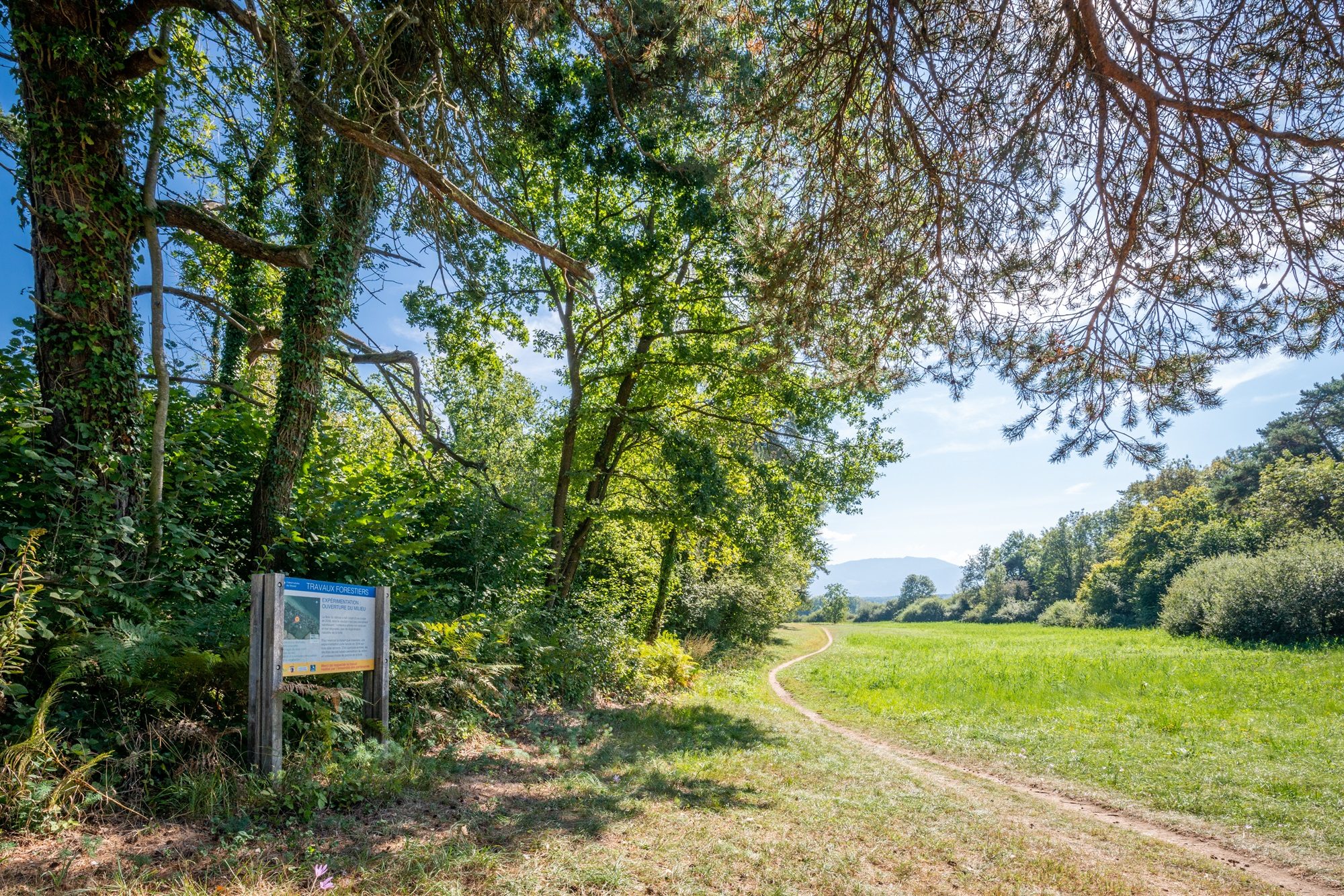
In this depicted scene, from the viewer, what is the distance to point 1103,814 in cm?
664

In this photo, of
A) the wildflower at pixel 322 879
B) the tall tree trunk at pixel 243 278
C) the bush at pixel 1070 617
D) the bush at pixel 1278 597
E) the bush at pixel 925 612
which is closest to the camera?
the wildflower at pixel 322 879

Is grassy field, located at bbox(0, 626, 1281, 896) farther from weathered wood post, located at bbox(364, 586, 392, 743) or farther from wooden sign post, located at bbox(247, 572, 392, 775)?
weathered wood post, located at bbox(364, 586, 392, 743)


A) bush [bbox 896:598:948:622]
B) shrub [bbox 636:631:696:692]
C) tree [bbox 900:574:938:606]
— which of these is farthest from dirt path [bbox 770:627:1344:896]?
tree [bbox 900:574:938:606]

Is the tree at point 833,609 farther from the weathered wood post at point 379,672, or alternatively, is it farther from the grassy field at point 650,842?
the weathered wood post at point 379,672

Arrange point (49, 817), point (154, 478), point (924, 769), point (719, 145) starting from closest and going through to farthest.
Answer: point (49, 817)
point (154, 478)
point (719, 145)
point (924, 769)

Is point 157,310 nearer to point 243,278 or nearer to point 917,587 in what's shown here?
point 243,278

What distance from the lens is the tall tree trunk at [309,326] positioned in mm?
6816

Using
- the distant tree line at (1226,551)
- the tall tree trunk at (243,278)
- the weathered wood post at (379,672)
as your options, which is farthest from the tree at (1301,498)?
the tall tree trunk at (243,278)

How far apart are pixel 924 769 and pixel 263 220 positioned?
39.4 feet

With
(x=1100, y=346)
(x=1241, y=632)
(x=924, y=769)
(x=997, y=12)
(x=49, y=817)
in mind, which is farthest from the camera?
(x=1241, y=632)

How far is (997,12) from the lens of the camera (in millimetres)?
4984

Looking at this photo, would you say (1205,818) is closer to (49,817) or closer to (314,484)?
(49,817)

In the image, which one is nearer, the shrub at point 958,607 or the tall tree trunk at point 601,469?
the tall tree trunk at point 601,469

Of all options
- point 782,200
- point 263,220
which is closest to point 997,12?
point 782,200
